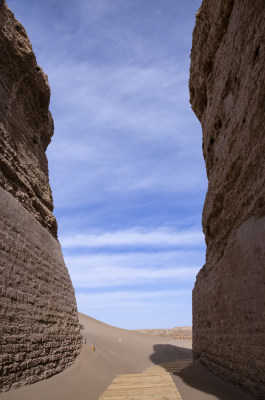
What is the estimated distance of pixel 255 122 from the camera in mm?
6008

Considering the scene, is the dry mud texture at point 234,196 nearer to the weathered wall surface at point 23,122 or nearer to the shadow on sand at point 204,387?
the shadow on sand at point 204,387

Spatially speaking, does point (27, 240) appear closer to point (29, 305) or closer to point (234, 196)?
point (29, 305)

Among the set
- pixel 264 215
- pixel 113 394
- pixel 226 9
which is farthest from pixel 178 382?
pixel 226 9

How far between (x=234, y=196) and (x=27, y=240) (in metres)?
5.06

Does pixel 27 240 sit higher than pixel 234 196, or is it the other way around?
pixel 234 196

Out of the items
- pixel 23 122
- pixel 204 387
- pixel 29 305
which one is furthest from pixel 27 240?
pixel 204 387

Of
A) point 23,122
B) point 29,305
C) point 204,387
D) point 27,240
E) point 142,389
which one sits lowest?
point 142,389

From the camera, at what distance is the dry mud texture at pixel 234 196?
555 centimetres

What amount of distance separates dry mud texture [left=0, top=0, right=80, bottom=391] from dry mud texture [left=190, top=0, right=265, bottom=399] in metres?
4.10

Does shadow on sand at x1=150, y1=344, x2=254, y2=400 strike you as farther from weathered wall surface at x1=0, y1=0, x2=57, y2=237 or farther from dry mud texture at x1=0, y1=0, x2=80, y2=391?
weathered wall surface at x1=0, y1=0, x2=57, y2=237

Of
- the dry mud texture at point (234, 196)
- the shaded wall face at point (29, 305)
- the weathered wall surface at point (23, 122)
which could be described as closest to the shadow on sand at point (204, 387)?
the dry mud texture at point (234, 196)

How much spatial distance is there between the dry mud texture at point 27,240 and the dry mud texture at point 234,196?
410 centimetres

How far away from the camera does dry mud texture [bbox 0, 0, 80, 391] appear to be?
239 inches

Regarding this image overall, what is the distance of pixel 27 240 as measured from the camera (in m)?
7.54
